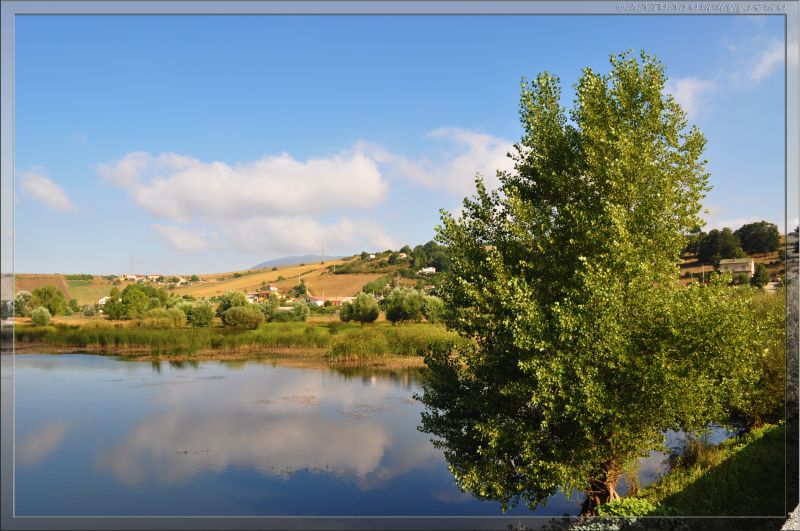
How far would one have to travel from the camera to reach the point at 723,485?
8.37 metres

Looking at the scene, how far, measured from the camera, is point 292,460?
1443 centimetres

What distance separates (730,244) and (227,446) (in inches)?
563

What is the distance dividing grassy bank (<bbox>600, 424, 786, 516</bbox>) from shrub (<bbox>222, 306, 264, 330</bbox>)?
72.9 feet

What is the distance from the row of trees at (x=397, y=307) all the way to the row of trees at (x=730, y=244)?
9.62m

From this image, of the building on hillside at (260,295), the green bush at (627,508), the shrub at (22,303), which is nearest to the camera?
the green bush at (627,508)

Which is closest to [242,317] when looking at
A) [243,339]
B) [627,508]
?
[243,339]

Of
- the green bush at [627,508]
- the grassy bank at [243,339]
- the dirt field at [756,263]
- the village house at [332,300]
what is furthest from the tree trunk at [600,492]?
the village house at [332,300]

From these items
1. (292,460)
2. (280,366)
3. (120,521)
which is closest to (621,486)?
(292,460)

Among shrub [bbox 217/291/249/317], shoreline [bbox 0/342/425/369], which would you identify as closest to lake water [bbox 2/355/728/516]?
shoreline [bbox 0/342/425/369]

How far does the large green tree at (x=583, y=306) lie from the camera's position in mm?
7027

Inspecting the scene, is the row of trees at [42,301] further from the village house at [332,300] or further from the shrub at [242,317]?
the village house at [332,300]

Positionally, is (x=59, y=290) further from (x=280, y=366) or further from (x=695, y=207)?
(x=695, y=207)

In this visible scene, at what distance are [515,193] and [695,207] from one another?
110 inches

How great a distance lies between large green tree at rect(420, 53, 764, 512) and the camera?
23.1 ft
